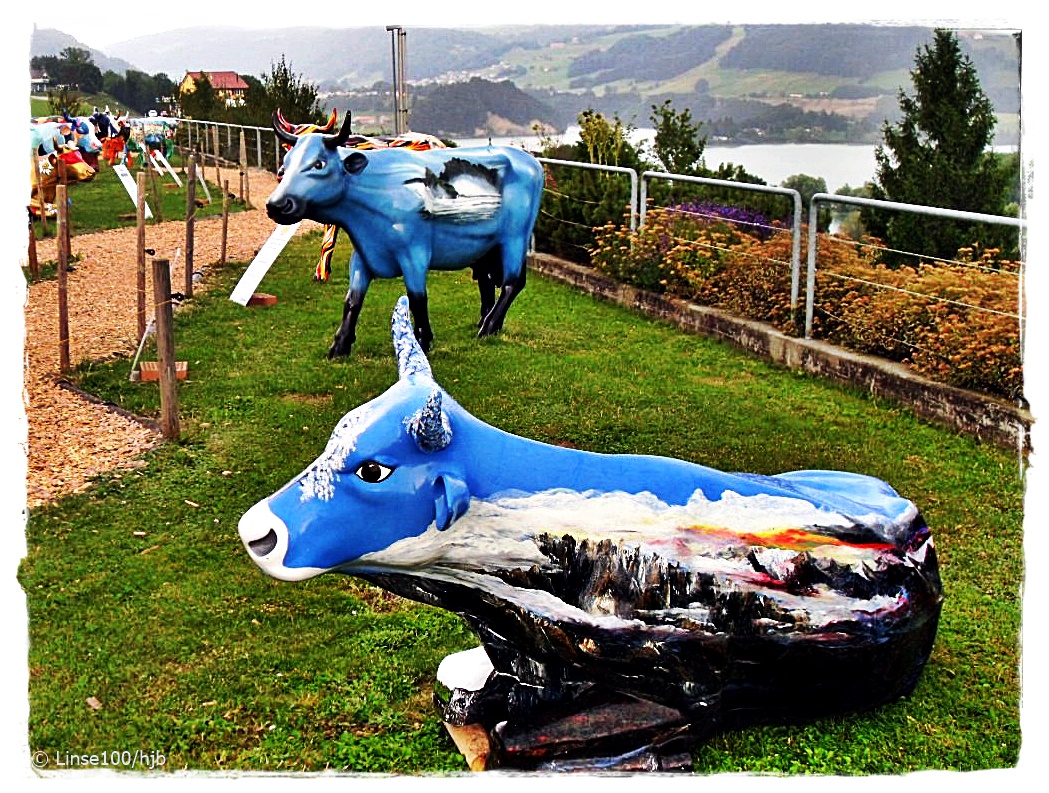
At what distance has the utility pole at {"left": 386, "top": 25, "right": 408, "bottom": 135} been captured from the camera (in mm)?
18859

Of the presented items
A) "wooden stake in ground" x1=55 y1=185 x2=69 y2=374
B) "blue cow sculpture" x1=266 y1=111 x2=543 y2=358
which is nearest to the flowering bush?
"blue cow sculpture" x1=266 y1=111 x2=543 y2=358

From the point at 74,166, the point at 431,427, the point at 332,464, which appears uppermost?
the point at 74,166

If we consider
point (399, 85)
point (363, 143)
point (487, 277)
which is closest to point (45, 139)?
point (399, 85)

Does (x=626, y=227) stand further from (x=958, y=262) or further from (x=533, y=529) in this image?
(x=533, y=529)

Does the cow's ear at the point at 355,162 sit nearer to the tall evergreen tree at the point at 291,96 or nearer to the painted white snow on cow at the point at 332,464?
the painted white snow on cow at the point at 332,464

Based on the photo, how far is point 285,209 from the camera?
9391mm

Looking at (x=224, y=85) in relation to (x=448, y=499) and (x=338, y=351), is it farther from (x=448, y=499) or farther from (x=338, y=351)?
(x=448, y=499)

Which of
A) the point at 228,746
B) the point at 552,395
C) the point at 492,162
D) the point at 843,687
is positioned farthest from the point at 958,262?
the point at 228,746

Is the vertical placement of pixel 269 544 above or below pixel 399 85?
below

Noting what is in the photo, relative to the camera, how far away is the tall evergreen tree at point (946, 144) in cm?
1378

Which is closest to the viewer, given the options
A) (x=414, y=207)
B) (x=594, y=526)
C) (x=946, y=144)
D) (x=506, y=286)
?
(x=594, y=526)

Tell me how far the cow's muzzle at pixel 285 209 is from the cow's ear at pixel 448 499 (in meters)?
6.26

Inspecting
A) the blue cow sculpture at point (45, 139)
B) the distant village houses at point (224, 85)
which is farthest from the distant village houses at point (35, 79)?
the distant village houses at point (224, 85)

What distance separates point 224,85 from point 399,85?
53.8ft
